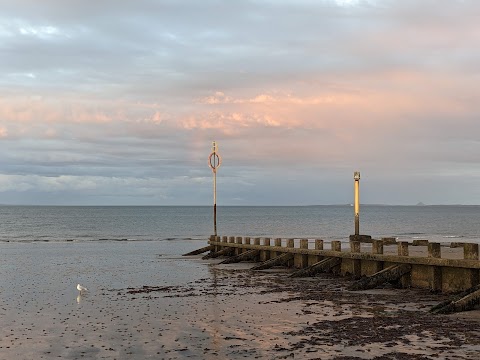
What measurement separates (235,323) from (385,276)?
6906 mm

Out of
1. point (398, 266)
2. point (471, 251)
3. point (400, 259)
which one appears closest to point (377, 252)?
point (400, 259)

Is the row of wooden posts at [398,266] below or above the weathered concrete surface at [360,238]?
below

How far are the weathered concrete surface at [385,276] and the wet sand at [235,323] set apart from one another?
36 cm

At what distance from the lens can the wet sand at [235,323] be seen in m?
12.0

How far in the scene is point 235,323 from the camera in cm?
1515

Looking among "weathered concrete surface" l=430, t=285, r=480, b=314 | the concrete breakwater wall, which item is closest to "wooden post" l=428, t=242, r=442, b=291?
the concrete breakwater wall

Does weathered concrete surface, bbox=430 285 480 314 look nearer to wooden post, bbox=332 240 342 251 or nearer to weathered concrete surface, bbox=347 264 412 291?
weathered concrete surface, bbox=347 264 412 291

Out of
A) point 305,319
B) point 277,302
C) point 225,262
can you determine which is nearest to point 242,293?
point 277,302

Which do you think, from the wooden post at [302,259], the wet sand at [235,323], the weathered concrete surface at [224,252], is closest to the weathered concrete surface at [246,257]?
the weathered concrete surface at [224,252]

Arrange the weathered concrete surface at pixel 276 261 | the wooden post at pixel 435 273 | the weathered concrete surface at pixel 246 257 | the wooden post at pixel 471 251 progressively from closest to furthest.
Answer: the wooden post at pixel 471 251 < the wooden post at pixel 435 273 < the weathered concrete surface at pixel 276 261 < the weathered concrete surface at pixel 246 257

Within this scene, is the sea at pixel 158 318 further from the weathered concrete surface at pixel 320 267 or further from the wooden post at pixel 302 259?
the wooden post at pixel 302 259

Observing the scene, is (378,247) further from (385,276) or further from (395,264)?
(385,276)

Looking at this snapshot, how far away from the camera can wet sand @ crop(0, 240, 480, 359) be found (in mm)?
11977

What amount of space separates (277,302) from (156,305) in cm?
369
